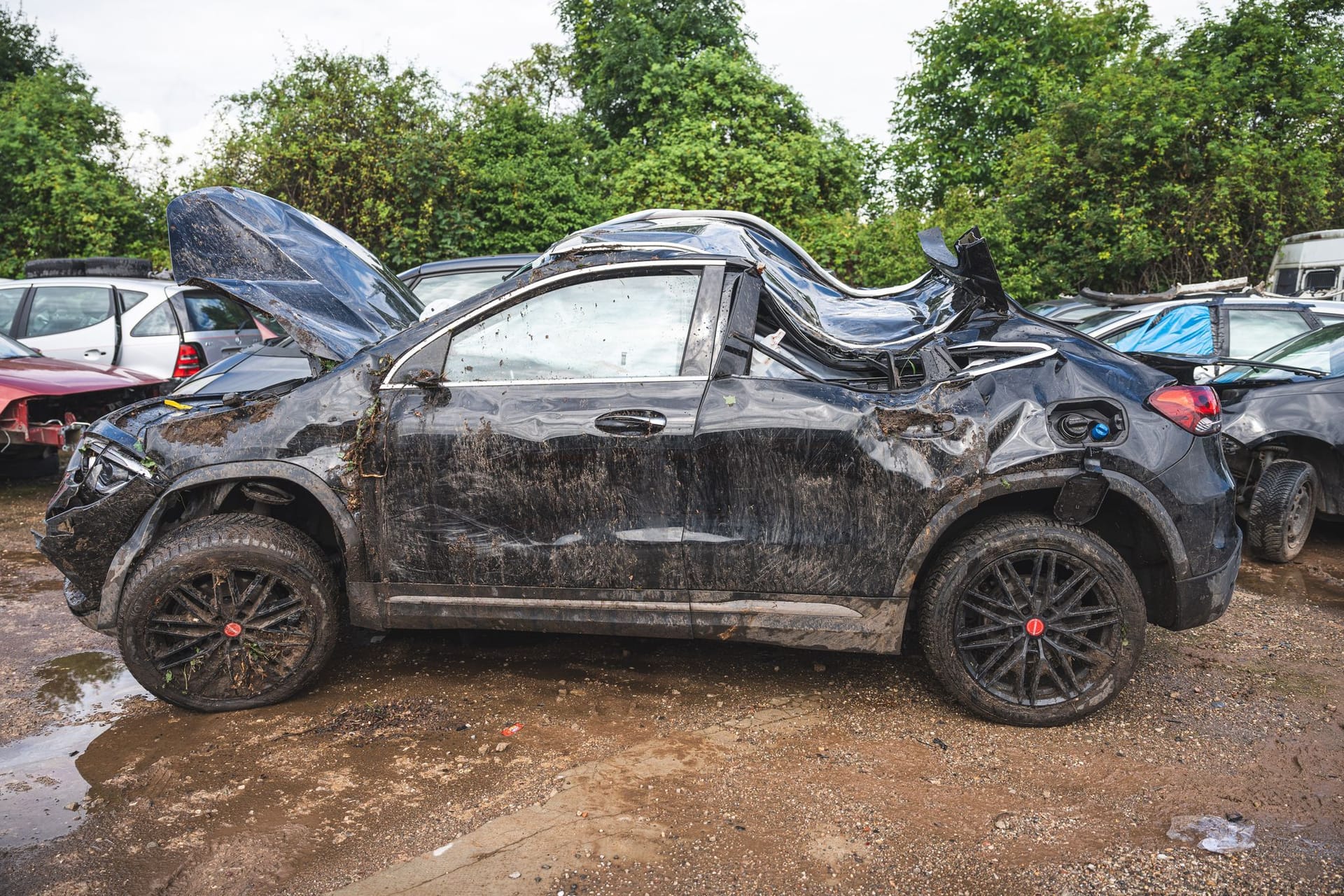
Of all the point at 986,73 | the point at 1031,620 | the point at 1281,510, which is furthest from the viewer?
the point at 986,73

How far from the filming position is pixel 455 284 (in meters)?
8.05

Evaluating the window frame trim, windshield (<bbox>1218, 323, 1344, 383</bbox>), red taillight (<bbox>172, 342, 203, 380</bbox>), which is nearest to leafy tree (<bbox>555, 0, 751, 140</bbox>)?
Result: red taillight (<bbox>172, 342, 203, 380</bbox>)

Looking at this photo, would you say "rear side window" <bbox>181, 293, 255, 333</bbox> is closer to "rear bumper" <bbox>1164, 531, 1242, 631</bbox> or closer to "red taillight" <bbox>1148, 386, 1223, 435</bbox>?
"red taillight" <bbox>1148, 386, 1223, 435</bbox>

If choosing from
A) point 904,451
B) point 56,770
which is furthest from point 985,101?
point 56,770

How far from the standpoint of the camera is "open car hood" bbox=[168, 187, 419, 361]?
3.89m

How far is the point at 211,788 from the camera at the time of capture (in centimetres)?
314

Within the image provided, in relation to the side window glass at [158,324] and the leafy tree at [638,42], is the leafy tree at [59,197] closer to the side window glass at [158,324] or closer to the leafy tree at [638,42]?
the side window glass at [158,324]

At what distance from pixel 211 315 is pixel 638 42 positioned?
59.2 feet

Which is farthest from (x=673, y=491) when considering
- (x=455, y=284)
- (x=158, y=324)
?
(x=158, y=324)

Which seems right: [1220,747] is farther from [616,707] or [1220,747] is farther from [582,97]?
[582,97]

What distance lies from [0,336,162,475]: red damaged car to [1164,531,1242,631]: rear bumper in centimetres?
715

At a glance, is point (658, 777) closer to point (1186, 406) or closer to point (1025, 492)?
point (1025, 492)

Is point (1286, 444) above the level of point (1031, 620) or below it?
above

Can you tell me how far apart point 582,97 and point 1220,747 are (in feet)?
88.2
